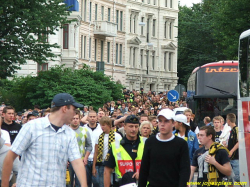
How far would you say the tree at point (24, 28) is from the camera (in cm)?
3225

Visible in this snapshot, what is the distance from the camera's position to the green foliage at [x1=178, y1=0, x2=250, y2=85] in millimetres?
45188

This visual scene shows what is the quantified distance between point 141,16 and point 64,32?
26.7 m

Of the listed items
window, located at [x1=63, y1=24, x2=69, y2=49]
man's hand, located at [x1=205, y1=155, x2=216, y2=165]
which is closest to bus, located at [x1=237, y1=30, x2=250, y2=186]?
man's hand, located at [x1=205, y1=155, x2=216, y2=165]

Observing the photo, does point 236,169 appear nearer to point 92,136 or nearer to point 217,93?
point 92,136

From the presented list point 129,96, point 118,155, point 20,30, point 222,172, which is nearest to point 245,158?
point 222,172

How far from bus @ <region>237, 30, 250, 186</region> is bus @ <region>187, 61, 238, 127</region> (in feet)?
45.8

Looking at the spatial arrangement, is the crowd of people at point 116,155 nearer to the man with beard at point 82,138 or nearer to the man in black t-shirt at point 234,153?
the man with beard at point 82,138

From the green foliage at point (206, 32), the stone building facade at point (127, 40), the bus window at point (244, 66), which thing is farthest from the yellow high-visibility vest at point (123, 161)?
the stone building facade at point (127, 40)

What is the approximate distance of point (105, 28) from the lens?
Answer: 72938 millimetres

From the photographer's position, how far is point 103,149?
1274 centimetres

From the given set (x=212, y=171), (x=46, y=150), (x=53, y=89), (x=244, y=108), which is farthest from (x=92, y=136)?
(x=53, y=89)

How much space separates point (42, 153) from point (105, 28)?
66.1 metres

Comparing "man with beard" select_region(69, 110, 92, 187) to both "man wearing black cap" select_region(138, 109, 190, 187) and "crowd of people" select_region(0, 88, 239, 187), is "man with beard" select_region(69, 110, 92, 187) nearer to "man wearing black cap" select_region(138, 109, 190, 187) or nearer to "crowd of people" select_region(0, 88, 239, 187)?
"crowd of people" select_region(0, 88, 239, 187)

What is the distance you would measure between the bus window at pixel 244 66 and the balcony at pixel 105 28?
5792 centimetres
